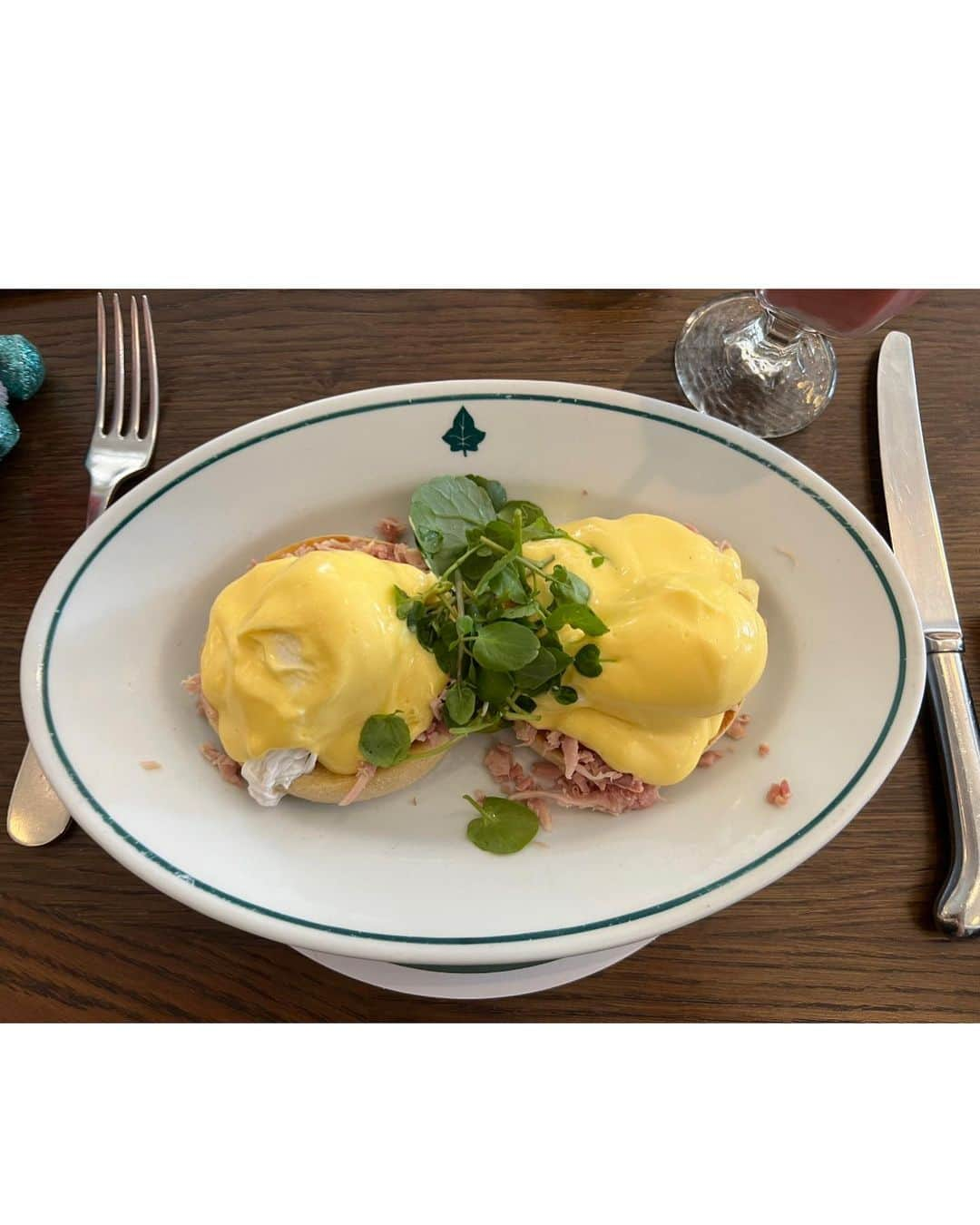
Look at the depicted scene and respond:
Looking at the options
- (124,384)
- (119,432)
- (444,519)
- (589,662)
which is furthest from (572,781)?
(124,384)

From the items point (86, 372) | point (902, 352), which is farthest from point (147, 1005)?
point (902, 352)

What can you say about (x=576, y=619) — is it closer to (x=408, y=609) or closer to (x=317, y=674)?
(x=408, y=609)

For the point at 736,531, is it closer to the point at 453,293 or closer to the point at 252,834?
the point at 453,293

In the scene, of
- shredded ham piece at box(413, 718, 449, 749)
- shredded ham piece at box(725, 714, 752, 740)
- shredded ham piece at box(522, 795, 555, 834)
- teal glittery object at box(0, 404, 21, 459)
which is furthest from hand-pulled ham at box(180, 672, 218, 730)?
shredded ham piece at box(725, 714, 752, 740)

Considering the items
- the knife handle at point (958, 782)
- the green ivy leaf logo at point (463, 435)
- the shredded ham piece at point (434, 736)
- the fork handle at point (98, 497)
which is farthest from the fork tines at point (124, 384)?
the knife handle at point (958, 782)

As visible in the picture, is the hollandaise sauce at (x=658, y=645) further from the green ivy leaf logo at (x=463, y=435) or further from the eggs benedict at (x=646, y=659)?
the green ivy leaf logo at (x=463, y=435)

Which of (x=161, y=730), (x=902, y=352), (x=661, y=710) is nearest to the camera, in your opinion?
(x=661, y=710)

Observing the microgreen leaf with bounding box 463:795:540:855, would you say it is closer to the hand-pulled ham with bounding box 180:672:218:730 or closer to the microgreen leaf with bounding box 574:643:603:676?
the microgreen leaf with bounding box 574:643:603:676
